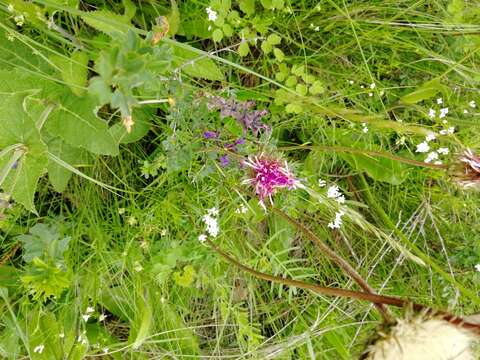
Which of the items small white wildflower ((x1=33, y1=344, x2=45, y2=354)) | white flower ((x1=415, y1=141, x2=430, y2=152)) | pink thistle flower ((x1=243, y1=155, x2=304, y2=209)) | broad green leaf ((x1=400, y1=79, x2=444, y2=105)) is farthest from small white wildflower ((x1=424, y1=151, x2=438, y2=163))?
small white wildflower ((x1=33, y1=344, x2=45, y2=354))

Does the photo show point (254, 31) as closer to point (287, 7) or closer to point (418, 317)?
point (287, 7)

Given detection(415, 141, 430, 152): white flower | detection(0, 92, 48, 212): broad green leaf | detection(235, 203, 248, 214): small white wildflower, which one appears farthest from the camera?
detection(415, 141, 430, 152): white flower

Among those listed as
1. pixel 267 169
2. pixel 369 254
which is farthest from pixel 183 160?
pixel 369 254

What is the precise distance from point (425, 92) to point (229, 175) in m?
0.62

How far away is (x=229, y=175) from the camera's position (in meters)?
1.35

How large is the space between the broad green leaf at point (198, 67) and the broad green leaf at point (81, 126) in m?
0.26

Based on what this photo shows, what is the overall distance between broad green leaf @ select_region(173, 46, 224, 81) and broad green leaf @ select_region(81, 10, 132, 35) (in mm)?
171

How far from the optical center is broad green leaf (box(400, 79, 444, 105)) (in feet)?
4.90

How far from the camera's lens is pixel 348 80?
154 cm

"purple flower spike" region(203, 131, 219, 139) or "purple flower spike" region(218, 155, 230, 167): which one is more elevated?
"purple flower spike" region(203, 131, 219, 139)

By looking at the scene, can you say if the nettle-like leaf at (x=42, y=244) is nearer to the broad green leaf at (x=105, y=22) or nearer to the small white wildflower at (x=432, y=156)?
the broad green leaf at (x=105, y=22)

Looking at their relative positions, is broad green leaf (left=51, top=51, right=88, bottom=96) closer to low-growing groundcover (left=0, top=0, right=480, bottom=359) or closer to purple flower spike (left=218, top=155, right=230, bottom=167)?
low-growing groundcover (left=0, top=0, right=480, bottom=359)

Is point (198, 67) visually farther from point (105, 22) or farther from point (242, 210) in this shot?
point (242, 210)

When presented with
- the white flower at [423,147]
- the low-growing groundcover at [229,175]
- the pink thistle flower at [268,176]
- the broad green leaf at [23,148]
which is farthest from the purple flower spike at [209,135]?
the white flower at [423,147]
